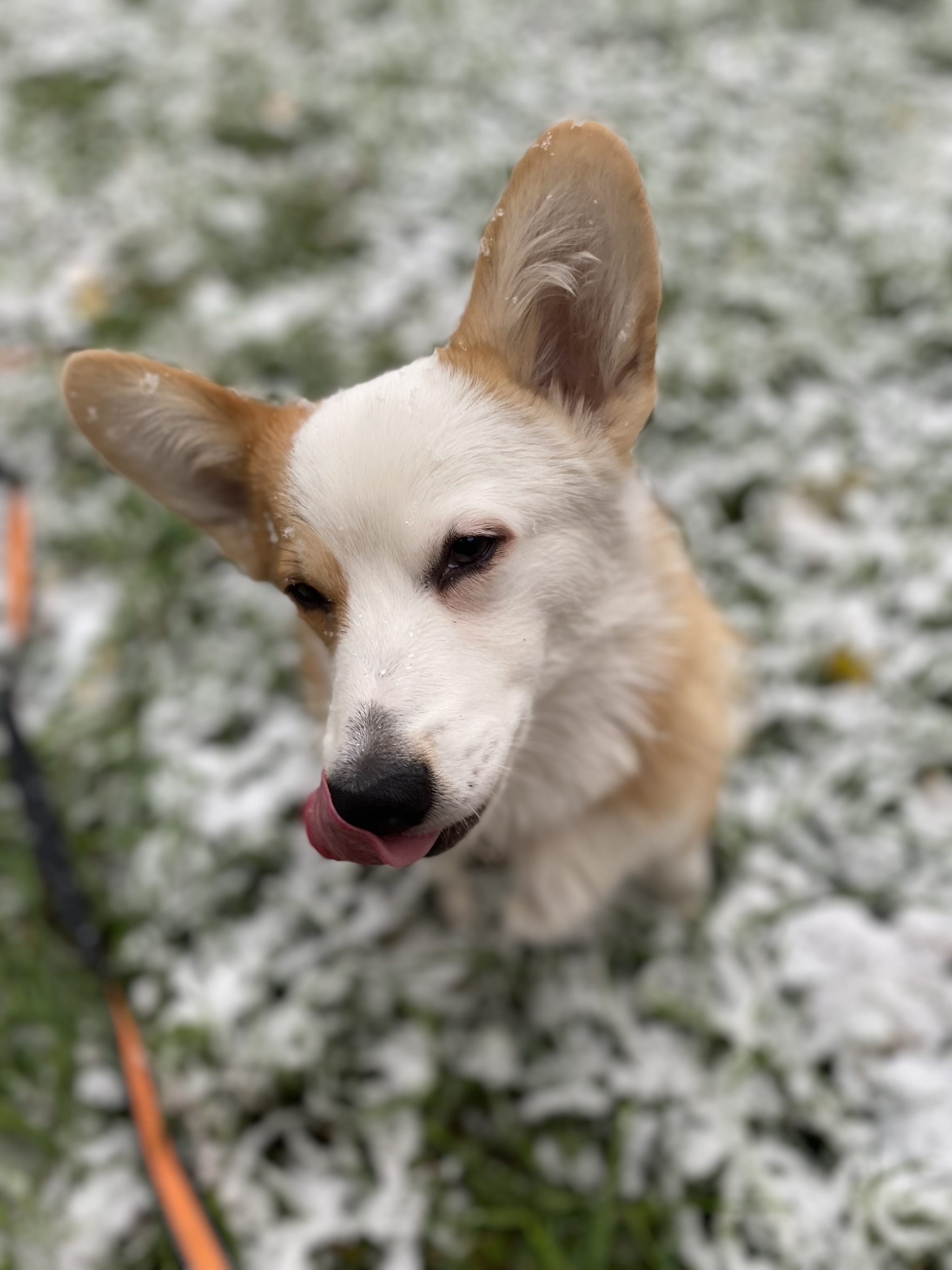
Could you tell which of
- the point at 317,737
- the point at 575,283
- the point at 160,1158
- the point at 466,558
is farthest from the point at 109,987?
the point at 575,283

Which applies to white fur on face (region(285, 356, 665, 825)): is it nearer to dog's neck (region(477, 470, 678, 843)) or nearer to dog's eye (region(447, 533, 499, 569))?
dog's eye (region(447, 533, 499, 569))

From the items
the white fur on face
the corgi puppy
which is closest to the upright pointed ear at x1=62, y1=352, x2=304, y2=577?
the corgi puppy

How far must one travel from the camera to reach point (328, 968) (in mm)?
2250

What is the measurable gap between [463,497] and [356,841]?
517mm

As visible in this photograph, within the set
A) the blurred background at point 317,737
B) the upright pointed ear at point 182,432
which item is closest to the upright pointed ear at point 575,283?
the upright pointed ear at point 182,432

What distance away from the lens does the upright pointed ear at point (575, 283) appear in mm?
1144

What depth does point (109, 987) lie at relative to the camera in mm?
2213

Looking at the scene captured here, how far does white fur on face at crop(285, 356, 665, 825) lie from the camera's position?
1.22m

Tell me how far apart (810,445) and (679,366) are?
53 cm

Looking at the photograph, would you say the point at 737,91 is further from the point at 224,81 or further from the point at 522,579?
the point at 522,579

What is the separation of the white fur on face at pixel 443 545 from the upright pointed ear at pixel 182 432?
15 centimetres

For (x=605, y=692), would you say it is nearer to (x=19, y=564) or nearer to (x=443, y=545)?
(x=443, y=545)

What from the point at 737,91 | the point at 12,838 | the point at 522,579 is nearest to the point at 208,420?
the point at 522,579

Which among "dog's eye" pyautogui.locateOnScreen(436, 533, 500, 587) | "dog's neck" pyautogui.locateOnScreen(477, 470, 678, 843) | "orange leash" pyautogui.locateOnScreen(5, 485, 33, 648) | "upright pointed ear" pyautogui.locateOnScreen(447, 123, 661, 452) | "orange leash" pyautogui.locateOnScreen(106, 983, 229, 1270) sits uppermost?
"upright pointed ear" pyautogui.locateOnScreen(447, 123, 661, 452)
